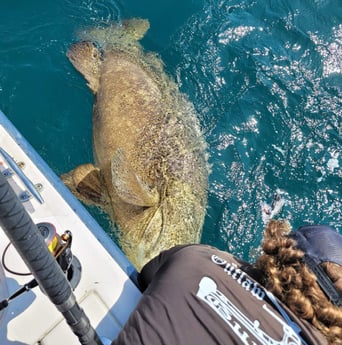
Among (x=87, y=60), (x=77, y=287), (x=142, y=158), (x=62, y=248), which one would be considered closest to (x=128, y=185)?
(x=142, y=158)

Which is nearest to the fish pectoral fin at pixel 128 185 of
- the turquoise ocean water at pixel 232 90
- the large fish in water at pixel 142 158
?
the large fish in water at pixel 142 158

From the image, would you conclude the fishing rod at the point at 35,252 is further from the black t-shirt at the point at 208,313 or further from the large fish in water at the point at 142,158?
the large fish in water at the point at 142,158

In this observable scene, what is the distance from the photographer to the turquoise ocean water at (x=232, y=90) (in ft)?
16.0

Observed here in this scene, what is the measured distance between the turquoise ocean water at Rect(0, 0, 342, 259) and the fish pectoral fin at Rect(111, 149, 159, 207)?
47 cm

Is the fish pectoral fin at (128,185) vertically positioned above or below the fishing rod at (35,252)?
below

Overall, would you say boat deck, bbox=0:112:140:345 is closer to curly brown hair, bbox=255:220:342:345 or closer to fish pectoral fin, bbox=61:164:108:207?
curly brown hair, bbox=255:220:342:345

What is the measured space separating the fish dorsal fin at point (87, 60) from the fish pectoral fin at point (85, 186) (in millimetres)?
1402

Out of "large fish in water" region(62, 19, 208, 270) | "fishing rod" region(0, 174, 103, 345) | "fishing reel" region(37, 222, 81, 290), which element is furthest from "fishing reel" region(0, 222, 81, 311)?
"large fish in water" region(62, 19, 208, 270)

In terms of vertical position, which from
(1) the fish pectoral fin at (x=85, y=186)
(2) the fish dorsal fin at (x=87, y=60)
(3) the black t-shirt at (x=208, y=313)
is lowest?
(1) the fish pectoral fin at (x=85, y=186)

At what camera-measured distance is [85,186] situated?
4656 millimetres

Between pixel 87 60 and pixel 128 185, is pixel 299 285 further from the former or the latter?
pixel 87 60

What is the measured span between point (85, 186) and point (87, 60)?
2.11 meters

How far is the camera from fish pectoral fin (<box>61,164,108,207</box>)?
15.2 feet

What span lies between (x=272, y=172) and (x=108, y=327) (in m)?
3.08
